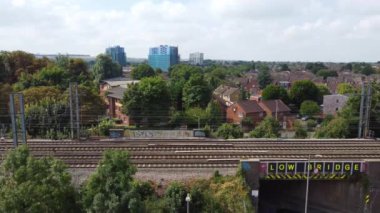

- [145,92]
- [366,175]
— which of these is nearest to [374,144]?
[366,175]

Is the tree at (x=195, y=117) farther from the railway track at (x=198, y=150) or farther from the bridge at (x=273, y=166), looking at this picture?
the bridge at (x=273, y=166)

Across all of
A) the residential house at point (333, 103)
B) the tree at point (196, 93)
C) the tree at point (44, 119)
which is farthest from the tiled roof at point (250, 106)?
the tree at point (44, 119)

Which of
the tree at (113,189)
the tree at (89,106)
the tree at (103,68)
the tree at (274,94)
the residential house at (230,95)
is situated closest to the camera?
the tree at (113,189)

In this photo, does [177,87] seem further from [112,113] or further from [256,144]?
[256,144]

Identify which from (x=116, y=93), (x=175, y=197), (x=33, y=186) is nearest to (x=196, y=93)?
(x=116, y=93)

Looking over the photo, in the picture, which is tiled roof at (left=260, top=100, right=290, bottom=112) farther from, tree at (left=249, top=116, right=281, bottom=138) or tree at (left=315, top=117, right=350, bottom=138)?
tree at (left=315, top=117, right=350, bottom=138)

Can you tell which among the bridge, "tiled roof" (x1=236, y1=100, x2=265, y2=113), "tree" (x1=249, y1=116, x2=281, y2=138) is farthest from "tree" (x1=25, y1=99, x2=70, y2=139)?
"tiled roof" (x1=236, y1=100, x2=265, y2=113)

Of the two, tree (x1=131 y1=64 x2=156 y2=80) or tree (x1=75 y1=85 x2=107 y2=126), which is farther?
tree (x1=131 y1=64 x2=156 y2=80)
